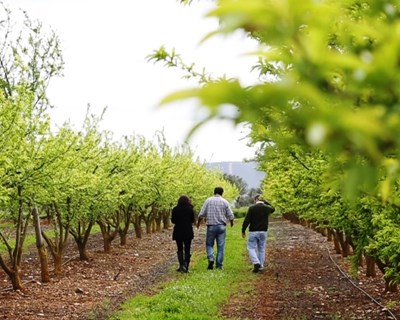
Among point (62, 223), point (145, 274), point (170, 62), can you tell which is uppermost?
point (170, 62)

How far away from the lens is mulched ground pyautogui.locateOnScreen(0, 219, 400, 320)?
10.6m

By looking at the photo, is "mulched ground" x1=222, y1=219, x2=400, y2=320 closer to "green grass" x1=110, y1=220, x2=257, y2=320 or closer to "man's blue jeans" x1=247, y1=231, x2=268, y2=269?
"green grass" x1=110, y1=220, x2=257, y2=320

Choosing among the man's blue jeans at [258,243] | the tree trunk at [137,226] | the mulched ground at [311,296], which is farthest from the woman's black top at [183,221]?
the tree trunk at [137,226]

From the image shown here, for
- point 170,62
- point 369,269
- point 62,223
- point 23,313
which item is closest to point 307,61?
point 170,62

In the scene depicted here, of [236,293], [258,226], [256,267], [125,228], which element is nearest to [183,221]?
[258,226]

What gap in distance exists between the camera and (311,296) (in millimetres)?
12453

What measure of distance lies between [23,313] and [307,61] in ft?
34.5

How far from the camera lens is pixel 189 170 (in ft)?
142

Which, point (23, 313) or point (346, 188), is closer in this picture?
point (346, 188)

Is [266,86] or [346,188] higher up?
[266,86]

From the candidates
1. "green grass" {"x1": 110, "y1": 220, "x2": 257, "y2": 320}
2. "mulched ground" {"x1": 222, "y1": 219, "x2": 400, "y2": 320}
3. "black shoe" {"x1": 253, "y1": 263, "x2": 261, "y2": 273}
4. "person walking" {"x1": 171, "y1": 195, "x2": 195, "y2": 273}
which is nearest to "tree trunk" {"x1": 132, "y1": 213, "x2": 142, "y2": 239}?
"mulched ground" {"x1": 222, "y1": 219, "x2": 400, "y2": 320}

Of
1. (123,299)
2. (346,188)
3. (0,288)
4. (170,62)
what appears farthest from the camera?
(0,288)

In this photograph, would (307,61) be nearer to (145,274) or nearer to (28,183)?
(28,183)

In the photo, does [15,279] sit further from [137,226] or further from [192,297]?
[137,226]
